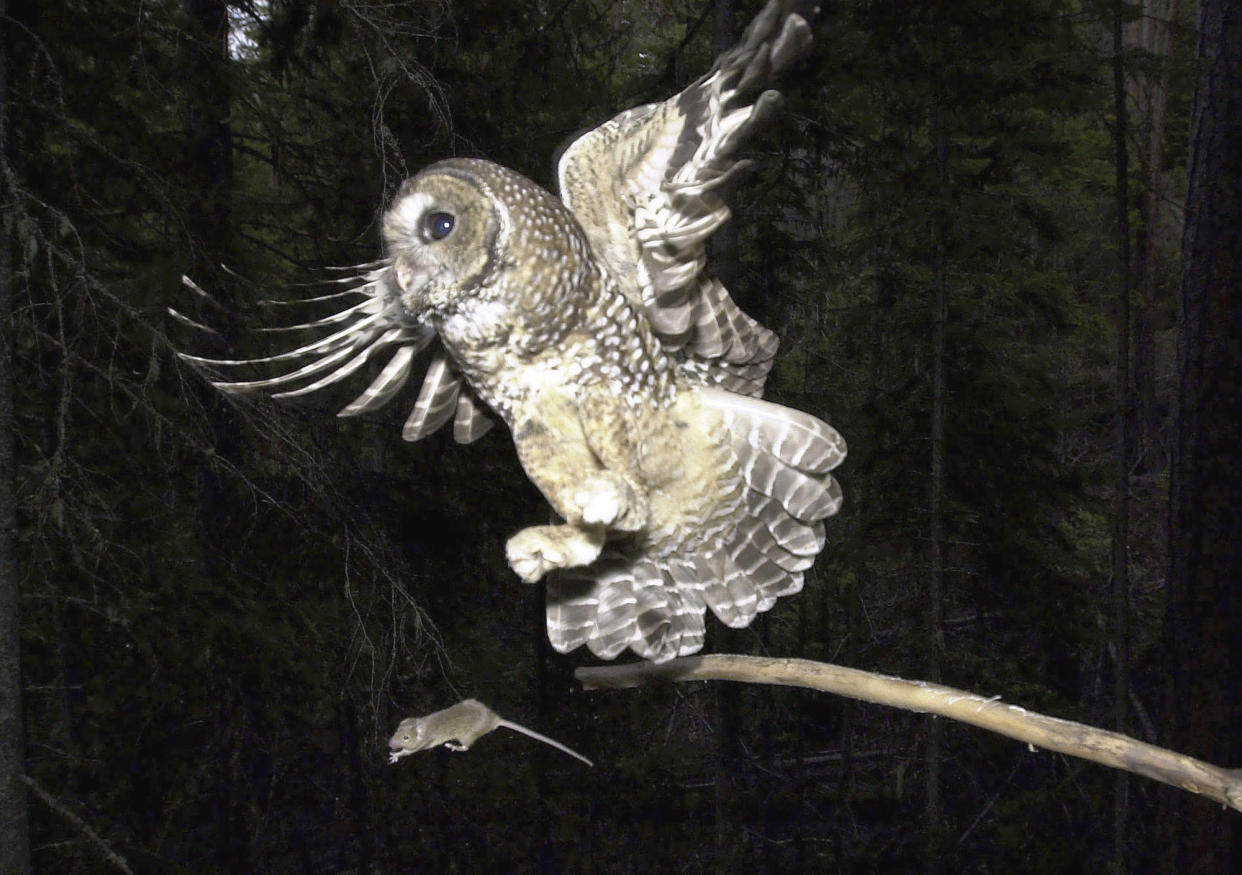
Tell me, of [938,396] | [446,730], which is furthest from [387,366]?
[938,396]

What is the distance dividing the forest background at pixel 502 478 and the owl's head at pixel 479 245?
0.88m

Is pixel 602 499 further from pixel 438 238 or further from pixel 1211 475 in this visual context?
pixel 1211 475

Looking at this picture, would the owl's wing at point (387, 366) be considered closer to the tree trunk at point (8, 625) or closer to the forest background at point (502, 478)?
the forest background at point (502, 478)

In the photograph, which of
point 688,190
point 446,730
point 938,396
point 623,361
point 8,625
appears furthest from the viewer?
point 938,396

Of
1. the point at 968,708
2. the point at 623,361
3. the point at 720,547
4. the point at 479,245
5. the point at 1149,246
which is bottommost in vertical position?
the point at 968,708

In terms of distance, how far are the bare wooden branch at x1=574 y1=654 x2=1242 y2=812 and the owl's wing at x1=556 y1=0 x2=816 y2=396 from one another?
28.3 inches

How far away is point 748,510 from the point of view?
207 centimetres

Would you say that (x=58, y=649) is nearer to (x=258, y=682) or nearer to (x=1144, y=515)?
(x=258, y=682)

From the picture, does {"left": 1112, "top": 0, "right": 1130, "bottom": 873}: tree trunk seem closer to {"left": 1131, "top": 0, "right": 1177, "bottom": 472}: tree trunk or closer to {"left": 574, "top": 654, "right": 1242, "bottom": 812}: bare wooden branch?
{"left": 1131, "top": 0, "right": 1177, "bottom": 472}: tree trunk

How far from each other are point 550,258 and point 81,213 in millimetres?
2687

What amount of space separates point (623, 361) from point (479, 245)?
1.33ft

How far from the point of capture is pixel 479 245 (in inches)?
65.6

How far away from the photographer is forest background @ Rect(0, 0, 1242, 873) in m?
3.25

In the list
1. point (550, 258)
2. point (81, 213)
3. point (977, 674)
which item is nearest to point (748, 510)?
point (550, 258)
